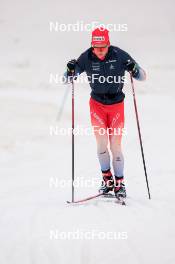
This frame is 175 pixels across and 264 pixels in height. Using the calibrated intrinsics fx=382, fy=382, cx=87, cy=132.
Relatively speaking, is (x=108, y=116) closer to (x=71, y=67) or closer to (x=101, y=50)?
(x=71, y=67)

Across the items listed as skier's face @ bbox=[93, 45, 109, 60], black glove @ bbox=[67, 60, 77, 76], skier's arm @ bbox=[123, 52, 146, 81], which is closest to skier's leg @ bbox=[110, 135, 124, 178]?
skier's arm @ bbox=[123, 52, 146, 81]

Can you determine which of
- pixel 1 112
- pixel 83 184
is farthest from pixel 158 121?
pixel 83 184

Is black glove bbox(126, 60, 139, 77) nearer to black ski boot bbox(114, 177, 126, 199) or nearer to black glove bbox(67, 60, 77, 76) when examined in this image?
black glove bbox(67, 60, 77, 76)

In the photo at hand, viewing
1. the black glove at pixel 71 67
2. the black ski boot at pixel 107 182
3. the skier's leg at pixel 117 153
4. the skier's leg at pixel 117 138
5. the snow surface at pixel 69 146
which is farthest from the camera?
the black ski boot at pixel 107 182

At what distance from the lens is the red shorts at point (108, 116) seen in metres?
7.15

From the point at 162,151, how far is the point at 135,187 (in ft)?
18.1

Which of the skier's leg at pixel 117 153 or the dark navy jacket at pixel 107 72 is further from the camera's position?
the skier's leg at pixel 117 153

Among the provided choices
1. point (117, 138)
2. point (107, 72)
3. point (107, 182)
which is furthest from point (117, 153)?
point (107, 72)

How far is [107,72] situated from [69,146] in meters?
9.79

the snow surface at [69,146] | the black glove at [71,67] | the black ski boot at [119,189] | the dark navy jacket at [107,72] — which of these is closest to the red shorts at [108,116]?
the dark navy jacket at [107,72]

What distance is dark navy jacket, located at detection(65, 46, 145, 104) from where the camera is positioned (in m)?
6.89

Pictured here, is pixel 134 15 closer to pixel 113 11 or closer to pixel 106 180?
pixel 113 11

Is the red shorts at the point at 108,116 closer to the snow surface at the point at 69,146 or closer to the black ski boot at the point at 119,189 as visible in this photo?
the black ski boot at the point at 119,189

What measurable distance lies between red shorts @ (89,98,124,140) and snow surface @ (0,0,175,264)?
146cm
